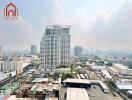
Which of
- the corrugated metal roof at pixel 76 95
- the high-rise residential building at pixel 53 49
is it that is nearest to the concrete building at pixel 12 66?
the high-rise residential building at pixel 53 49

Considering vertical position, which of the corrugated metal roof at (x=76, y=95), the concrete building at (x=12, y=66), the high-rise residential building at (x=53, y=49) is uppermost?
the high-rise residential building at (x=53, y=49)

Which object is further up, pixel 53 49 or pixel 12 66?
pixel 53 49

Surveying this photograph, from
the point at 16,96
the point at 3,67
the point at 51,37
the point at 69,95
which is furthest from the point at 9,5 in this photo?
the point at 3,67

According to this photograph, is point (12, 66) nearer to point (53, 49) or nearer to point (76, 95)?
point (53, 49)

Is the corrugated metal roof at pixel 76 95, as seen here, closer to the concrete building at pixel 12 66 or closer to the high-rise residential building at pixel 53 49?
the high-rise residential building at pixel 53 49

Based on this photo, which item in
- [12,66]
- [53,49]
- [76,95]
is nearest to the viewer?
[76,95]

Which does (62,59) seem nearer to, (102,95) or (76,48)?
(102,95)

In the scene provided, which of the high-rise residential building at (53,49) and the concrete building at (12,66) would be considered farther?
the concrete building at (12,66)

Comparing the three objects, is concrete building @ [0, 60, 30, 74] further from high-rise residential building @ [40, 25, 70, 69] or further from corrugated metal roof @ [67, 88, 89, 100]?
corrugated metal roof @ [67, 88, 89, 100]

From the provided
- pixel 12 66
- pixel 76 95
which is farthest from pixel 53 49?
pixel 76 95
